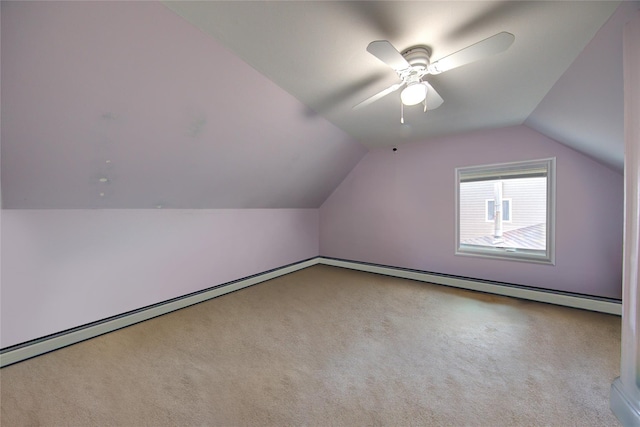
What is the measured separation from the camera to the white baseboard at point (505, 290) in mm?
2527

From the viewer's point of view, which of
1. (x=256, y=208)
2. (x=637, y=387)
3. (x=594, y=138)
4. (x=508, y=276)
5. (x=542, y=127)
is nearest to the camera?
(x=637, y=387)

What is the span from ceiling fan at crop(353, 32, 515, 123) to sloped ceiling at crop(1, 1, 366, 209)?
1.02 m

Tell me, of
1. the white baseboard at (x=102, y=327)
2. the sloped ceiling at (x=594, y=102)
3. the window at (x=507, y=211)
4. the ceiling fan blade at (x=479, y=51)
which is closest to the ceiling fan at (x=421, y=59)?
the ceiling fan blade at (x=479, y=51)

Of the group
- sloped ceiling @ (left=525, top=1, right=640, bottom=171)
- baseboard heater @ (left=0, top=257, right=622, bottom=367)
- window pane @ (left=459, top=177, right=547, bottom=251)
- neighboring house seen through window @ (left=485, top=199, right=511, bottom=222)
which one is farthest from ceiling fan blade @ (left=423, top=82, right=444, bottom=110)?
baseboard heater @ (left=0, top=257, right=622, bottom=367)

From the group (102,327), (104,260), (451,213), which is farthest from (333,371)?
(451,213)

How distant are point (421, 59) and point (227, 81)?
137cm

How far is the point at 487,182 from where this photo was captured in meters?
3.24

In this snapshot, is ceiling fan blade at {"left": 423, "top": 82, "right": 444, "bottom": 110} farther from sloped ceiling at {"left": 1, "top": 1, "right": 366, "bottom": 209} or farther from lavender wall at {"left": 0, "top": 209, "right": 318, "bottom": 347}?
lavender wall at {"left": 0, "top": 209, "right": 318, "bottom": 347}

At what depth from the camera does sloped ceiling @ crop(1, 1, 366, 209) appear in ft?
4.05

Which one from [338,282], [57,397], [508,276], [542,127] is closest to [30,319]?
[57,397]

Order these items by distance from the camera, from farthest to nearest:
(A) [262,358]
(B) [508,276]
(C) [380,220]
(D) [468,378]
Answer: (C) [380,220], (B) [508,276], (A) [262,358], (D) [468,378]

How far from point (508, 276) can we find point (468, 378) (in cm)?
208

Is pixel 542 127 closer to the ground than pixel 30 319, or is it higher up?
higher up

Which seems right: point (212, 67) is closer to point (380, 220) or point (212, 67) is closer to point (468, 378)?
point (468, 378)
